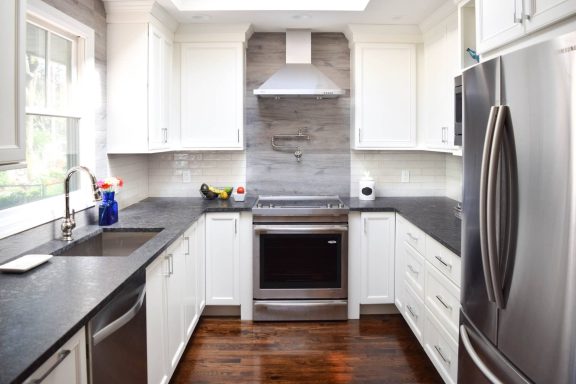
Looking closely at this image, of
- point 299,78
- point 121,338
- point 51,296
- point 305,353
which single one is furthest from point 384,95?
point 51,296

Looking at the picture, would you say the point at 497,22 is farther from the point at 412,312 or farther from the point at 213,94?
the point at 213,94

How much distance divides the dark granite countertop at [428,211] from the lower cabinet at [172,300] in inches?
50.4

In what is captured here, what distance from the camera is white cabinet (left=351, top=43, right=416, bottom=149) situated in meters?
3.94

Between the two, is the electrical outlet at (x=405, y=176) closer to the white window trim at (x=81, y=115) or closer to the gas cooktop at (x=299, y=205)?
the gas cooktop at (x=299, y=205)

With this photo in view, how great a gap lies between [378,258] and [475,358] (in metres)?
1.99

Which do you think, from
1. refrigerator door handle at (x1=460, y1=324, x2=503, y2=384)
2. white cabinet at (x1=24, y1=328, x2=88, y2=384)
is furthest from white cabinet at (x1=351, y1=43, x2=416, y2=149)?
A: white cabinet at (x1=24, y1=328, x2=88, y2=384)

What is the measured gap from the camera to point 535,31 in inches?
65.1

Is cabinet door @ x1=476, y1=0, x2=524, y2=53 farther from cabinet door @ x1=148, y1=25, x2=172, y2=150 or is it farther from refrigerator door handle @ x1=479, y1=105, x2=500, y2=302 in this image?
cabinet door @ x1=148, y1=25, x2=172, y2=150

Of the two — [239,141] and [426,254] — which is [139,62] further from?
[426,254]

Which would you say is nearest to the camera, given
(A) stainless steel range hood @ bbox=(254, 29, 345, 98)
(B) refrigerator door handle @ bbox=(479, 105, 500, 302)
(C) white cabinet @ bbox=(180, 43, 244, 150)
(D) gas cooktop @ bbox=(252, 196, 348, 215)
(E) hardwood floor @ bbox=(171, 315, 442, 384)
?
(B) refrigerator door handle @ bbox=(479, 105, 500, 302)

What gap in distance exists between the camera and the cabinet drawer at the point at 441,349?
235cm

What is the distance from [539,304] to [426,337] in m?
1.61

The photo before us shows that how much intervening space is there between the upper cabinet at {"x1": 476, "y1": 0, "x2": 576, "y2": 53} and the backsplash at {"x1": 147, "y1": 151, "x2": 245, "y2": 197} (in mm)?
2545

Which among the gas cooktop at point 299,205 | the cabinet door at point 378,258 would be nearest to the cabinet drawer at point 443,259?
the cabinet door at point 378,258
